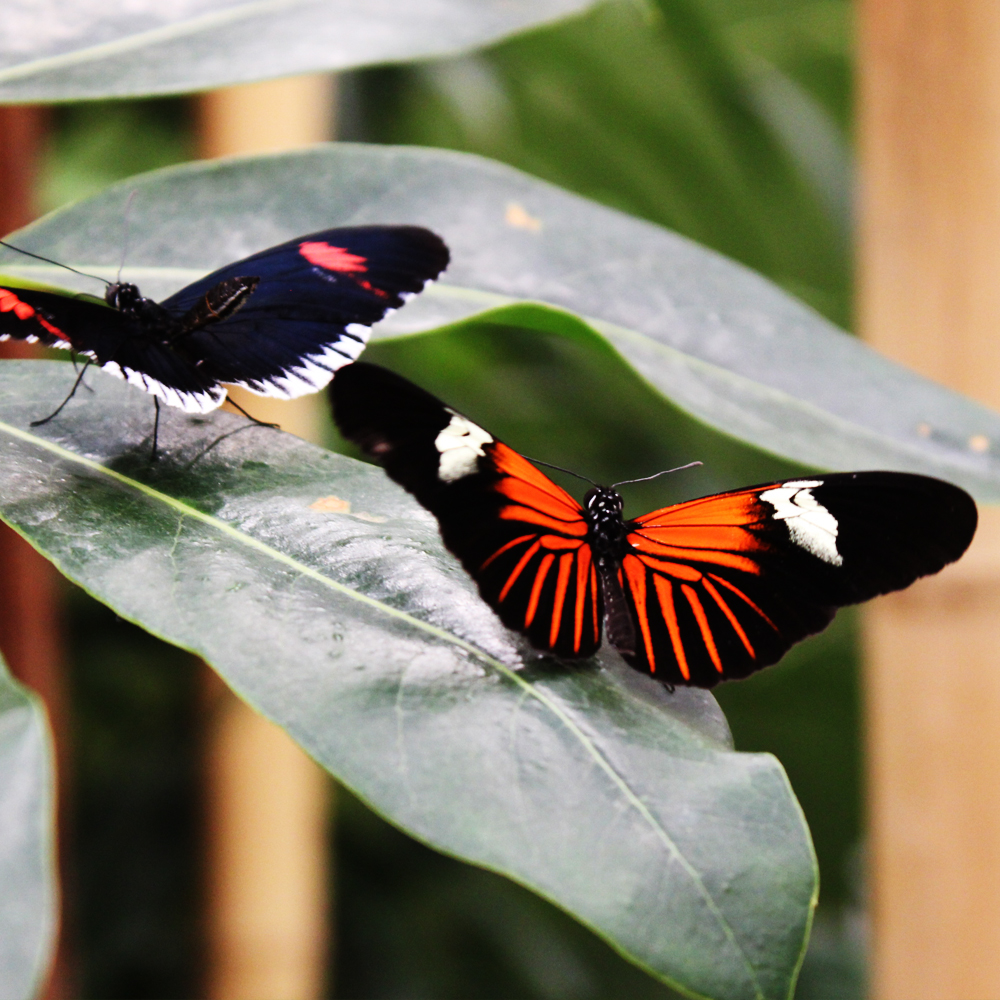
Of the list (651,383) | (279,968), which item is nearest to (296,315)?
(651,383)

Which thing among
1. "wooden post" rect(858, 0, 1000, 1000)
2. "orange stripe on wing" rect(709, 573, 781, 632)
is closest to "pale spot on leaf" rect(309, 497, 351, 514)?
"orange stripe on wing" rect(709, 573, 781, 632)

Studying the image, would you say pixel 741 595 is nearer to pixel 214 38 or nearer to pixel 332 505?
pixel 332 505

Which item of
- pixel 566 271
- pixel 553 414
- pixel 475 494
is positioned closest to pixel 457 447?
pixel 475 494

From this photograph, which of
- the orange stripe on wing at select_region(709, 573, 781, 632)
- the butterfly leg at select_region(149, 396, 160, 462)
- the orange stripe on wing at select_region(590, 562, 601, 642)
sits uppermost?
the butterfly leg at select_region(149, 396, 160, 462)

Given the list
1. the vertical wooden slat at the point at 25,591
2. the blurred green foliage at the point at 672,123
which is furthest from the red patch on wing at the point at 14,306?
the blurred green foliage at the point at 672,123

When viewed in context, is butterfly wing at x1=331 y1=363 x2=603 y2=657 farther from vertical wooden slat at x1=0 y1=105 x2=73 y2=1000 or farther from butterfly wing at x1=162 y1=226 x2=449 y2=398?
vertical wooden slat at x1=0 y1=105 x2=73 y2=1000

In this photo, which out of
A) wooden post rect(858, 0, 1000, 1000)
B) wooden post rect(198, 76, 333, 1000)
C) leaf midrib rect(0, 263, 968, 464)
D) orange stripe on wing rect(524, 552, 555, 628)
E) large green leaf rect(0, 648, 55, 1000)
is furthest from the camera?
wooden post rect(198, 76, 333, 1000)

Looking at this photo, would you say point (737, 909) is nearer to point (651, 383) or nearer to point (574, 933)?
point (651, 383)

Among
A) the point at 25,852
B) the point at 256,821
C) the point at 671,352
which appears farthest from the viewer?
the point at 256,821
